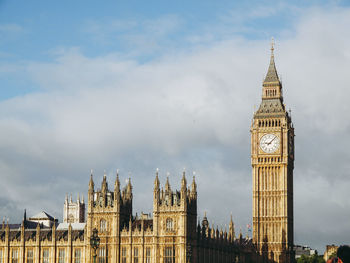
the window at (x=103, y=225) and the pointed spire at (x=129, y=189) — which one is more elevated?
the pointed spire at (x=129, y=189)

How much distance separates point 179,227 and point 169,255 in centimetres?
505

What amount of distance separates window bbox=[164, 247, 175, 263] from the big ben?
35.7 m

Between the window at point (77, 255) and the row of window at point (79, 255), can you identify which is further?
the window at point (77, 255)

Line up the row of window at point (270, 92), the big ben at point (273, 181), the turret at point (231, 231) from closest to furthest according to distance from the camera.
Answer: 1. the turret at point (231, 231)
2. the big ben at point (273, 181)
3. the row of window at point (270, 92)

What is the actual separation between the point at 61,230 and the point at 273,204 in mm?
46771

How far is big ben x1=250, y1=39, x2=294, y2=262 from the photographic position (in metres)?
149

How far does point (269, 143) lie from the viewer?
6048 inches

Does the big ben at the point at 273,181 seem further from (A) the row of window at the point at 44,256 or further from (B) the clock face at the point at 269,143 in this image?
(A) the row of window at the point at 44,256

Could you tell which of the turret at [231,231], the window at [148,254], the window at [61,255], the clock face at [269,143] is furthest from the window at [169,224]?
the clock face at [269,143]

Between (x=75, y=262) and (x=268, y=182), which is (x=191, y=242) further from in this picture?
(x=268, y=182)

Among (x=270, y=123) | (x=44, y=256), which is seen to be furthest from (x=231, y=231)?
(x=44, y=256)

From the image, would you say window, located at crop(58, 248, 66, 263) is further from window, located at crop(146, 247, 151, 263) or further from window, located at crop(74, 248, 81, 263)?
window, located at crop(146, 247, 151, 263)

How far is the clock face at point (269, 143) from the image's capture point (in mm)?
153000

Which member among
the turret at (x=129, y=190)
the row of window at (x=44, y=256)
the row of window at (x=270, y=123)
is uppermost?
the row of window at (x=270, y=123)
